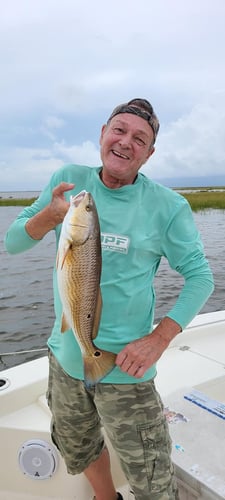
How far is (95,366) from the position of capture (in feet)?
6.84

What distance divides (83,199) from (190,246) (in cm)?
70

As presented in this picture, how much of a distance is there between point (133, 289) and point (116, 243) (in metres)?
0.26

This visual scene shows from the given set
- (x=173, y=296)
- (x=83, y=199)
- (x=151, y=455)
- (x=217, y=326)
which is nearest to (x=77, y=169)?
(x=83, y=199)

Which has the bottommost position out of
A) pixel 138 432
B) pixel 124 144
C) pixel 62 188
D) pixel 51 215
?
pixel 138 432

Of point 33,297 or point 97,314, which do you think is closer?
point 97,314

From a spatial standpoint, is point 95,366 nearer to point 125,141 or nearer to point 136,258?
point 136,258

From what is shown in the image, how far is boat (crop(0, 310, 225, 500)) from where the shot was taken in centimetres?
249

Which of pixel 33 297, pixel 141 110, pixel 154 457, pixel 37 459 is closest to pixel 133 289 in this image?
pixel 154 457

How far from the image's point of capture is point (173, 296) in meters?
11.6

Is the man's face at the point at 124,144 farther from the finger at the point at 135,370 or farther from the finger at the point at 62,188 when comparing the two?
the finger at the point at 135,370

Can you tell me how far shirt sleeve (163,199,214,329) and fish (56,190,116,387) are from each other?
1.47 feet

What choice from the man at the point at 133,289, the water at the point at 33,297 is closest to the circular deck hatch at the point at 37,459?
the man at the point at 133,289

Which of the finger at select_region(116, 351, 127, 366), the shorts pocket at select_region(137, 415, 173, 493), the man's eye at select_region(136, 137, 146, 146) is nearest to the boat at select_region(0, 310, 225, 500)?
the shorts pocket at select_region(137, 415, 173, 493)

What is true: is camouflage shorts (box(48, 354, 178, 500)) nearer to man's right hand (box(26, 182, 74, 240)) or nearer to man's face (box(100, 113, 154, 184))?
man's right hand (box(26, 182, 74, 240))
